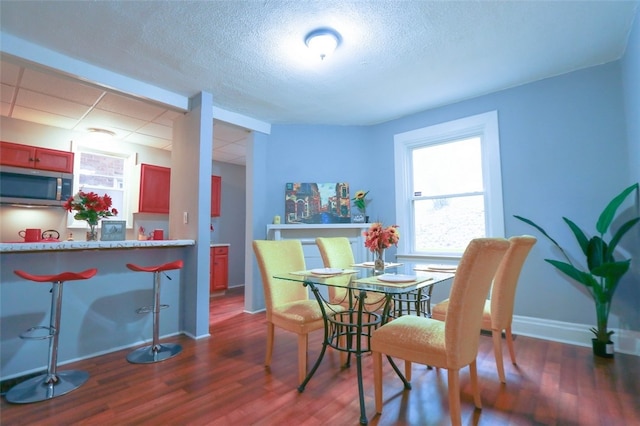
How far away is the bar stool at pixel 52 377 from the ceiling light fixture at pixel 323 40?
Answer: 2401 mm

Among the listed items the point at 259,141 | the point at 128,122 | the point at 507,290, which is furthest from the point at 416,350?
the point at 128,122

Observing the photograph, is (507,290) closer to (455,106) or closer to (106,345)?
(455,106)

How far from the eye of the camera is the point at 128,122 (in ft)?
12.7

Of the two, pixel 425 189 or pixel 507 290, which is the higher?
pixel 425 189

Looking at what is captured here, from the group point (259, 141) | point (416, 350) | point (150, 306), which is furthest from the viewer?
point (259, 141)

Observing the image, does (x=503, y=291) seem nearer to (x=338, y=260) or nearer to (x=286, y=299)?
(x=338, y=260)

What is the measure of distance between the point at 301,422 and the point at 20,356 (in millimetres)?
2224

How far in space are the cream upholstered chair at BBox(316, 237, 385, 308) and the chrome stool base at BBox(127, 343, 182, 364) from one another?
1.50 m

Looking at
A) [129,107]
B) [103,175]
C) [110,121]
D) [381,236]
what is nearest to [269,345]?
[381,236]

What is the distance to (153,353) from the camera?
2.63 m

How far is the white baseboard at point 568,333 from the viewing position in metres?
2.58

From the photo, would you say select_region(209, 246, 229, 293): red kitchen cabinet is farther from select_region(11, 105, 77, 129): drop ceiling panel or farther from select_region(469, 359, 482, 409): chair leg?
select_region(469, 359, 482, 409): chair leg

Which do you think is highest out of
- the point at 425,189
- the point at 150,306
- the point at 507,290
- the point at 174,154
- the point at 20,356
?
the point at 174,154

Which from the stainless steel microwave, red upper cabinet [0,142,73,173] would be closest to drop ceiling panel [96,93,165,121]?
red upper cabinet [0,142,73,173]
